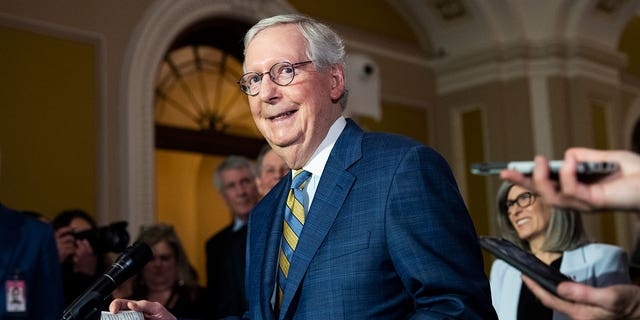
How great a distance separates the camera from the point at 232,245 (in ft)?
12.6

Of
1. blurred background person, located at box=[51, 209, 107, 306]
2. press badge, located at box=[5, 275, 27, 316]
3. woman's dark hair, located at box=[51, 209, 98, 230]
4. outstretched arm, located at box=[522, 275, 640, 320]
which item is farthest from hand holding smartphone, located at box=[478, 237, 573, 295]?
woman's dark hair, located at box=[51, 209, 98, 230]

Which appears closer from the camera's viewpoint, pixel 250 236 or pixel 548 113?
pixel 250 236

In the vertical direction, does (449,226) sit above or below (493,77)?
below

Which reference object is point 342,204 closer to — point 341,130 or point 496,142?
point 341,130

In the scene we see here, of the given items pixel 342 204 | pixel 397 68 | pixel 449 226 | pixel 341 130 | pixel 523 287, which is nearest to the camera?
pixel 449 226

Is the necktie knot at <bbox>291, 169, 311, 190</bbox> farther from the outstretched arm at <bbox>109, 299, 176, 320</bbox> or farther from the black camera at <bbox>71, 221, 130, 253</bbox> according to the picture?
the black camera at <bbox>71, 221, 130, 253</bbox>

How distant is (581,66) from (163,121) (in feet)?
13.2

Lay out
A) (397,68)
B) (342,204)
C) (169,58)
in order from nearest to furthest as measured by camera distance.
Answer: (342,204) → (169,58) → (397,68)

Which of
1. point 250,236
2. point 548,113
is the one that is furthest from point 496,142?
point 250,236

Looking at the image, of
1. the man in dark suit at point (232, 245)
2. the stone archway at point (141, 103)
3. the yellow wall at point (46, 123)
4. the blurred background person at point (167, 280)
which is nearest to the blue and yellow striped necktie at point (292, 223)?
the man in dark suit at point (232, 245)

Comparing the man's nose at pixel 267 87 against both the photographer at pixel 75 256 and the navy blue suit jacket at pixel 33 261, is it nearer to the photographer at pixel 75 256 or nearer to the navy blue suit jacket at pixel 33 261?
the navy blue suit jacket at pixel 33 261

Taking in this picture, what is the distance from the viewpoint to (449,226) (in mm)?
1644

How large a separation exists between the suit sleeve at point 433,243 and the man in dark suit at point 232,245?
→ 2.03 metres

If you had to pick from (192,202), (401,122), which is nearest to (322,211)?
(401,122)
